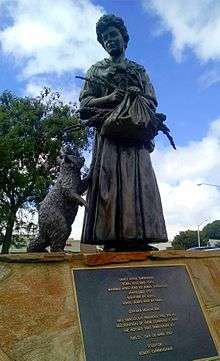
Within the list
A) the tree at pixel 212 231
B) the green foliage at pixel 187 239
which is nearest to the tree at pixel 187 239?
the green foliage at pixel 187 239

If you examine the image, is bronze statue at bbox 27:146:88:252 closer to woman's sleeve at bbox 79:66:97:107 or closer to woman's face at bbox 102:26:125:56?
woman's sleeve at bbox 79:66:97:107

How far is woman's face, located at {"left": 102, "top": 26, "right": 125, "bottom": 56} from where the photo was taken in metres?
5.67

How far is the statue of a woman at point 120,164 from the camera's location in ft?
16.6

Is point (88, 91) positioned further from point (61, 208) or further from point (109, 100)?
point (61, 208)

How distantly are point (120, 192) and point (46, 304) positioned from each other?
6.14ft

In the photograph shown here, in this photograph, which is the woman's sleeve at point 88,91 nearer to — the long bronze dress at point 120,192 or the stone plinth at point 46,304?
the long bronze dress at point 120,192

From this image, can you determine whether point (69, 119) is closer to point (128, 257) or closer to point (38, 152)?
point (38, 152)

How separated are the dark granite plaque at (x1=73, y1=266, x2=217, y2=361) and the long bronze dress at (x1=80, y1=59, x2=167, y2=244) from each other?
0.73m

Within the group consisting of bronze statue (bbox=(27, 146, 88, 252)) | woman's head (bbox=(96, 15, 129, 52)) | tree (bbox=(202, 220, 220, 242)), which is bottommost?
bronze statue (bbox=(27, 146, 88, 252))

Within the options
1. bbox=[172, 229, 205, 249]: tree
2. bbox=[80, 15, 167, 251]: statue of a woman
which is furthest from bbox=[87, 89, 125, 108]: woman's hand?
bbox=[172, 229, 205, 249]: tree

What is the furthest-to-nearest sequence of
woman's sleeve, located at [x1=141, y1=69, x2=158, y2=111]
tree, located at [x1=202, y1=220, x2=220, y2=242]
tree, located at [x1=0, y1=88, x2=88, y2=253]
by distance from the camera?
tree, located at [x1=202, y1=220, x2=220, y2=242] < tree, located at [x1=0, y1=88, x2=88, y2=253] < woman's sleeve, located at [x1=141, y1=69, x2=158, y2=111]

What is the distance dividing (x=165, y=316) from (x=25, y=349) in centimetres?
129

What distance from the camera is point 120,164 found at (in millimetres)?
5281

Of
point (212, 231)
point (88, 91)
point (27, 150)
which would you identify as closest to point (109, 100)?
point (88, 91)
